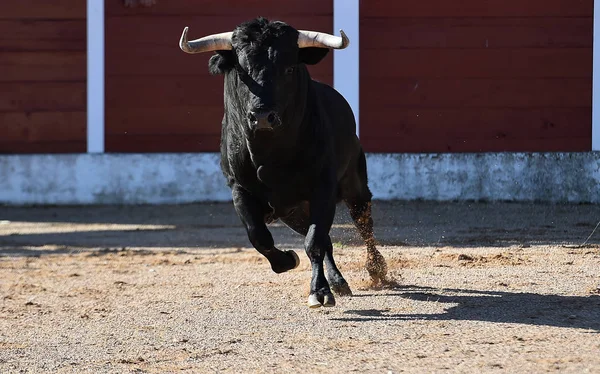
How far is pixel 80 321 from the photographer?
216 inches

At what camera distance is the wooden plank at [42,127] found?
12323 mm

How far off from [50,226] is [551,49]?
573cm

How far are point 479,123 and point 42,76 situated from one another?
16.2ft

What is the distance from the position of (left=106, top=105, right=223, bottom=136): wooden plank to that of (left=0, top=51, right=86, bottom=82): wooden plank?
24.2 inches

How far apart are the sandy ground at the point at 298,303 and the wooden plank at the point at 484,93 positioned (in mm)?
2228

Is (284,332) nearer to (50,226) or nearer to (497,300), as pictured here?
(497,300)

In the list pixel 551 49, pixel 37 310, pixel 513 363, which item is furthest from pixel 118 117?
pixel 513 363

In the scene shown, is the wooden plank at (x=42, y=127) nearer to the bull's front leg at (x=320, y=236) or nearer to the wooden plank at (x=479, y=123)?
the wooden plank at (x=479, y=123)

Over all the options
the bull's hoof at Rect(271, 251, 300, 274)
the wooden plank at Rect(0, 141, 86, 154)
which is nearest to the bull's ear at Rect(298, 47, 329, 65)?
the bull's hoof at Rect(271, 251, 300, 274)

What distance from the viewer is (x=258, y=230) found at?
5719 mm

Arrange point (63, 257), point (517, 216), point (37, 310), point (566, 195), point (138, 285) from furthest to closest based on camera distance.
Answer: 1. point (566, 195)
2. point (517, 216)
3. point (63, 257)
4. point (138, 285)
5. point (37, 310)

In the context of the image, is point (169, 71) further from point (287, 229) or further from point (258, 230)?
point (258, 230)

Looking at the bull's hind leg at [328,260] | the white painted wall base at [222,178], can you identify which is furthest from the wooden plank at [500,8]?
the bull's hind leg at [328,260]

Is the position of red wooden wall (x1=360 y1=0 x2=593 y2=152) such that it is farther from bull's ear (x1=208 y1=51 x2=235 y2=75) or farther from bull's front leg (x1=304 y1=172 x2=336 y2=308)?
bull's ear (x1=208 y1=51 x2=235 y2=75)
